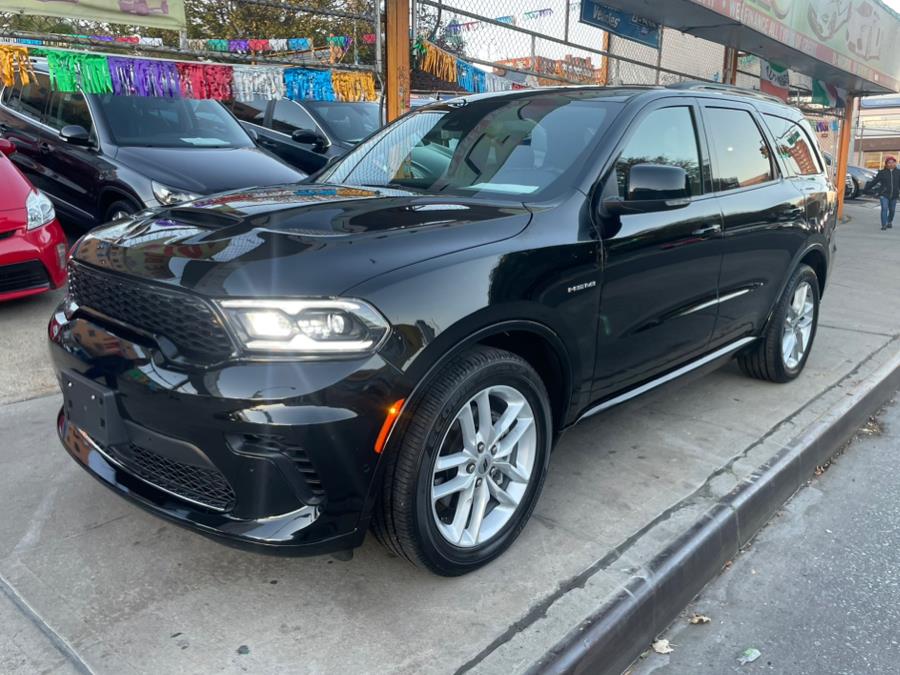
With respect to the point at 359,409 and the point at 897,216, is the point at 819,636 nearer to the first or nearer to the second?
the point at 359,409

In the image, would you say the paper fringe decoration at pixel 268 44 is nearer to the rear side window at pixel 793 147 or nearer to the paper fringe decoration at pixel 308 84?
the paper fringe decoration at pixel 308 84

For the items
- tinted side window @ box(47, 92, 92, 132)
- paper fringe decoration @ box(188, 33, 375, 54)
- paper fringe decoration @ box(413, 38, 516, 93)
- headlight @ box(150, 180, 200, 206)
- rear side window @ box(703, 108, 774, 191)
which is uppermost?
paper fringe decoration @ box(188, 33, 375, 54)

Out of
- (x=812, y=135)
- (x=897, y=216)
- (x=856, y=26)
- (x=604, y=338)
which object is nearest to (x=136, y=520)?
(x=604, y=338)

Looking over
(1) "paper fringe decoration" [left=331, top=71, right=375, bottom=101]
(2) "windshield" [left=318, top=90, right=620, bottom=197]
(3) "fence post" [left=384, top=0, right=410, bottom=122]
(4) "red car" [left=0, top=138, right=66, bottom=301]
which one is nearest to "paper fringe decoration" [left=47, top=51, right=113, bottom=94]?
(4) "red car" [left=0, top=138, right=66, bottom=301]

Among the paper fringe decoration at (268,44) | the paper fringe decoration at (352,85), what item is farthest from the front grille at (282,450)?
the paper fringe decoration at (268,44)

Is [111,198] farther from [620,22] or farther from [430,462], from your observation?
[620,22]

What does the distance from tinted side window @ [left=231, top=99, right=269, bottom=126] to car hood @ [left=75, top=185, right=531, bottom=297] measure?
7.30 m

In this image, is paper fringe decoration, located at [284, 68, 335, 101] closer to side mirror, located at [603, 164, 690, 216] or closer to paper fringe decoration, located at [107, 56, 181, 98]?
paper fringe decoration, located at [107, 56, 181, 98]

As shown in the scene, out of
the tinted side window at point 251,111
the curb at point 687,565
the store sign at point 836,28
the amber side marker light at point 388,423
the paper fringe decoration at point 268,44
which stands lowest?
the curb at point 687,565

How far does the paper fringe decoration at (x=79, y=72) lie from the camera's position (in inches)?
206

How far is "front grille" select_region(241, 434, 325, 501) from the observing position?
2146 mm

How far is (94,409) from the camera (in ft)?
7.98

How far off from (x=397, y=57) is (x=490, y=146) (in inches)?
135

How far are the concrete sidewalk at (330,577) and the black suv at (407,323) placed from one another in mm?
224
